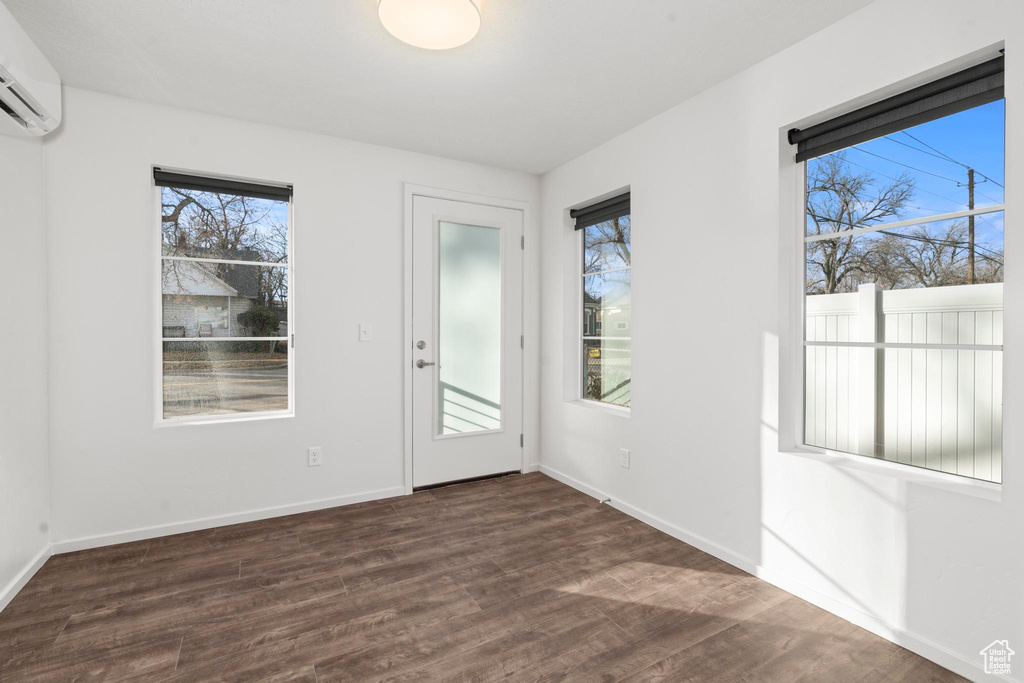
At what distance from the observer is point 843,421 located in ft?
7.24

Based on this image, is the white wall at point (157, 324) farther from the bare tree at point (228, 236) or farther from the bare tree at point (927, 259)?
the bare tree at point (927, 259)

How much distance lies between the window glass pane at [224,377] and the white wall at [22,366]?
568mm

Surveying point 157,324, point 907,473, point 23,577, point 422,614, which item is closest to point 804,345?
point 907,473

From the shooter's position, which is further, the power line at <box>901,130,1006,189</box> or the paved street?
the paved street

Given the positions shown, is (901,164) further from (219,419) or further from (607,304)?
(219,419)

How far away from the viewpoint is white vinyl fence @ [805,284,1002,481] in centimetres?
179

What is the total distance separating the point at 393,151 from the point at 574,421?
238cm

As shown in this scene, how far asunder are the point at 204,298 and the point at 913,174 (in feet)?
12.1

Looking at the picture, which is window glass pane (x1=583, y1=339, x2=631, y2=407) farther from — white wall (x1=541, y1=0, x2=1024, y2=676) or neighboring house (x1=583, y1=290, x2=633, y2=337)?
white wall (x1=541, y1=0, x2=1024, y2=676)

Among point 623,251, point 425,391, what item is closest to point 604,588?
point 425,391

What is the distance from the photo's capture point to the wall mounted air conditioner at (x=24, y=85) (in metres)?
1.94

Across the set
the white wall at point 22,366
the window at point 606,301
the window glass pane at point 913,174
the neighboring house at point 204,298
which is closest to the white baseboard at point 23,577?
the white wall at point 22,366

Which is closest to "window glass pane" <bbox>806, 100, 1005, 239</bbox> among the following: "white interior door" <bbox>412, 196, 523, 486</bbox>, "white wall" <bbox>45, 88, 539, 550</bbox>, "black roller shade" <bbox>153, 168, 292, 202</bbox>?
"white interior door" <bbox>412, 196, 523, 486</bbox>

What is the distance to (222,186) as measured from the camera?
3033mm
